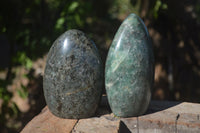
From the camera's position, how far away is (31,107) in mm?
4676

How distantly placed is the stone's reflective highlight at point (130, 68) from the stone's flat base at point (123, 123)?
115 millimetres

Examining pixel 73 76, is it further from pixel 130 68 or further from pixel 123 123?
pixel 123 123

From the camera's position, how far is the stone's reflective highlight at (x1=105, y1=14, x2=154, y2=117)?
202cm

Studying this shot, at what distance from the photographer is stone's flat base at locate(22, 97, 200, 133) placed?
194 centimetres

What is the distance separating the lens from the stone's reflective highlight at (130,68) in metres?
2.02

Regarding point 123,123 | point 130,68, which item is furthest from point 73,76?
point 123,123

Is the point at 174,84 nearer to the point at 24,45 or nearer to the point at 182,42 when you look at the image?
the point at 182,42

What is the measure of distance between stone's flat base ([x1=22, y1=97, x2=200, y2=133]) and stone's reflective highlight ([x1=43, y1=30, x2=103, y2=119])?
11 cm

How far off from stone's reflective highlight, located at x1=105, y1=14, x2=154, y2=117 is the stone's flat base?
0.12 metres

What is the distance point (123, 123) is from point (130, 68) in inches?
18.7

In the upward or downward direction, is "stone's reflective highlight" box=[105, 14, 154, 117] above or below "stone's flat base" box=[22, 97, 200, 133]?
above

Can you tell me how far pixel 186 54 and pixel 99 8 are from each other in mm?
1899

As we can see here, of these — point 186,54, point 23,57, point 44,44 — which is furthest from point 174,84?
point 23,57

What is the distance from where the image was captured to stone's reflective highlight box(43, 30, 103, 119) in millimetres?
2000
